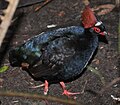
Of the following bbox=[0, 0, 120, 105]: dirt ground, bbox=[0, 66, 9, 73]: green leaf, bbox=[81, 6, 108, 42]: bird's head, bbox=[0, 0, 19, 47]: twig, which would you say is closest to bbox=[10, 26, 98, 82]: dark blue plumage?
bbox=[81, 6, 108, 42]: bird's head

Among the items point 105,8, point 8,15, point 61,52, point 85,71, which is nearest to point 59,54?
point 61,52

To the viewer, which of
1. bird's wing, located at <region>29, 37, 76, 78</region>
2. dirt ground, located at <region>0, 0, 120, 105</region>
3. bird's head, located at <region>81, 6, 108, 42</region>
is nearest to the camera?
bird's wing, located at <region>29, 37, 76, 78</region>

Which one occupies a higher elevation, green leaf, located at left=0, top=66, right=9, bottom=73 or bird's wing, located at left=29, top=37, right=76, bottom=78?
bird's wing, located at left=29, top=37, right=76, bottom=78

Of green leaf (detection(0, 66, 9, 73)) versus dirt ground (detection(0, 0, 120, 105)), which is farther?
green leaf (detection(0, 66, 9, 73))

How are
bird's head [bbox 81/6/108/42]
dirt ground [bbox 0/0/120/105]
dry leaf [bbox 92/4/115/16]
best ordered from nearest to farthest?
1. bird's head [bbox 81/6/108/42]
2. dirt ground [bbox 0/0/120/105]
3. dry leaf [bbox 92/4/115/16]

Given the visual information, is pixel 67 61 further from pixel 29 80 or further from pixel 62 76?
pixel 29 80

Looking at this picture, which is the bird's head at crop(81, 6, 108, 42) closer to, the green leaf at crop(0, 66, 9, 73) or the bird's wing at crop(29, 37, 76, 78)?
the bird's wing at crop(29, 37, 76, 78)

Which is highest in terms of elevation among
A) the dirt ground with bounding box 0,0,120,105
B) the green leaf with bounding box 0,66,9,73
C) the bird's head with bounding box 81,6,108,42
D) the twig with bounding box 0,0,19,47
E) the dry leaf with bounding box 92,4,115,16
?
the twig with bounding box 0,0,19,47
